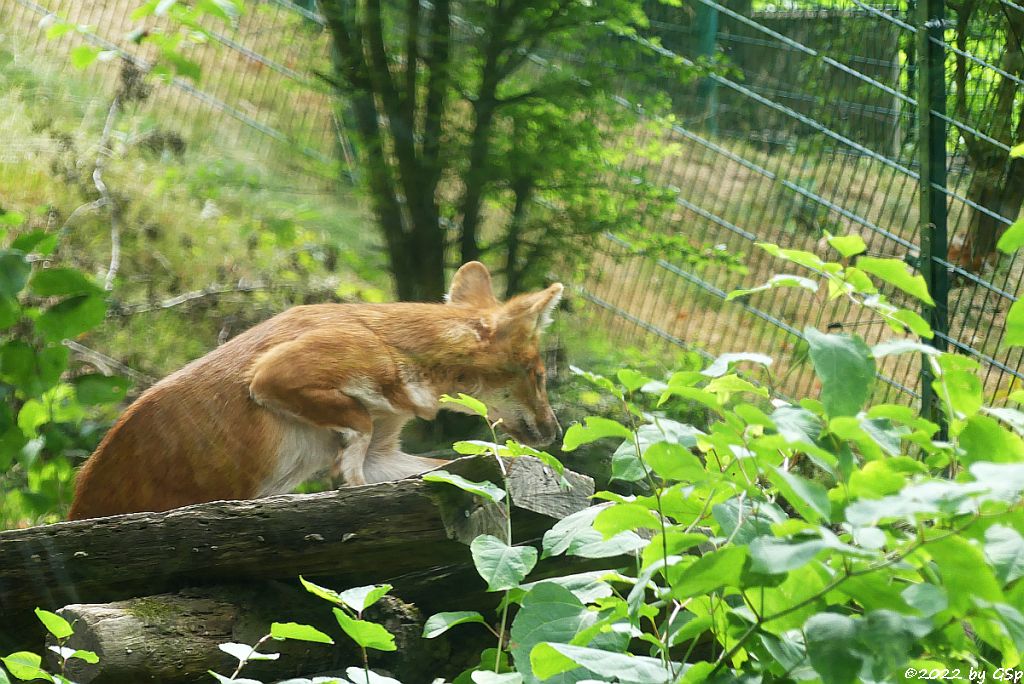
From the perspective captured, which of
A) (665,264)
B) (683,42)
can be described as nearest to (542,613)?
(665,264)

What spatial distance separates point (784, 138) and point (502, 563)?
3878 millimetres

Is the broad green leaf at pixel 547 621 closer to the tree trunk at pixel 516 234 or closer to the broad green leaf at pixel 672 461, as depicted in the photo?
the broad green leaf at pixel 672 461

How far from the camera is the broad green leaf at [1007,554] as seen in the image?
109 centimetres

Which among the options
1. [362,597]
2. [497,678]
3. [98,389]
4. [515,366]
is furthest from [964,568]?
[98,389]

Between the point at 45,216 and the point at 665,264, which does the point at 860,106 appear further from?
the point at 45,216

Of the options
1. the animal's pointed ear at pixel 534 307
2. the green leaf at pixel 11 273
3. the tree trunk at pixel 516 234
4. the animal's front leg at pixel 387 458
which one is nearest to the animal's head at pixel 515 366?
the animal's pointed ear at pixel 534 307

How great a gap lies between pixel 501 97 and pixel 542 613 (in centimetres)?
300

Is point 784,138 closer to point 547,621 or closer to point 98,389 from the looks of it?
point 98,389

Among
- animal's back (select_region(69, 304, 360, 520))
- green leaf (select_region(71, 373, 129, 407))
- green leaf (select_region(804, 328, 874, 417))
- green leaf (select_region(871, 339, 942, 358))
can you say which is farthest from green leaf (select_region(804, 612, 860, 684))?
green leaf (select_region(71, 373, 129, 407))

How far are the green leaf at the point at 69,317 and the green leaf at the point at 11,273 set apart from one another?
11 cm

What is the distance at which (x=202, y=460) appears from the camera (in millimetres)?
2906

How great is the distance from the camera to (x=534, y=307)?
3.23 meters

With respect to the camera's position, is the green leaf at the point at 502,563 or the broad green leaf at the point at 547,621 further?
the green leaf at the point at 502,563

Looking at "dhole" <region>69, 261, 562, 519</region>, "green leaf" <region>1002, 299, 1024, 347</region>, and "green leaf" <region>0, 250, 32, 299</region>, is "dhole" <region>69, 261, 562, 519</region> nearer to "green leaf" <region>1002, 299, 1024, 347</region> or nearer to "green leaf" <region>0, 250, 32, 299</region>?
"green leaf" <region>0, 250, 32, 299</region>
